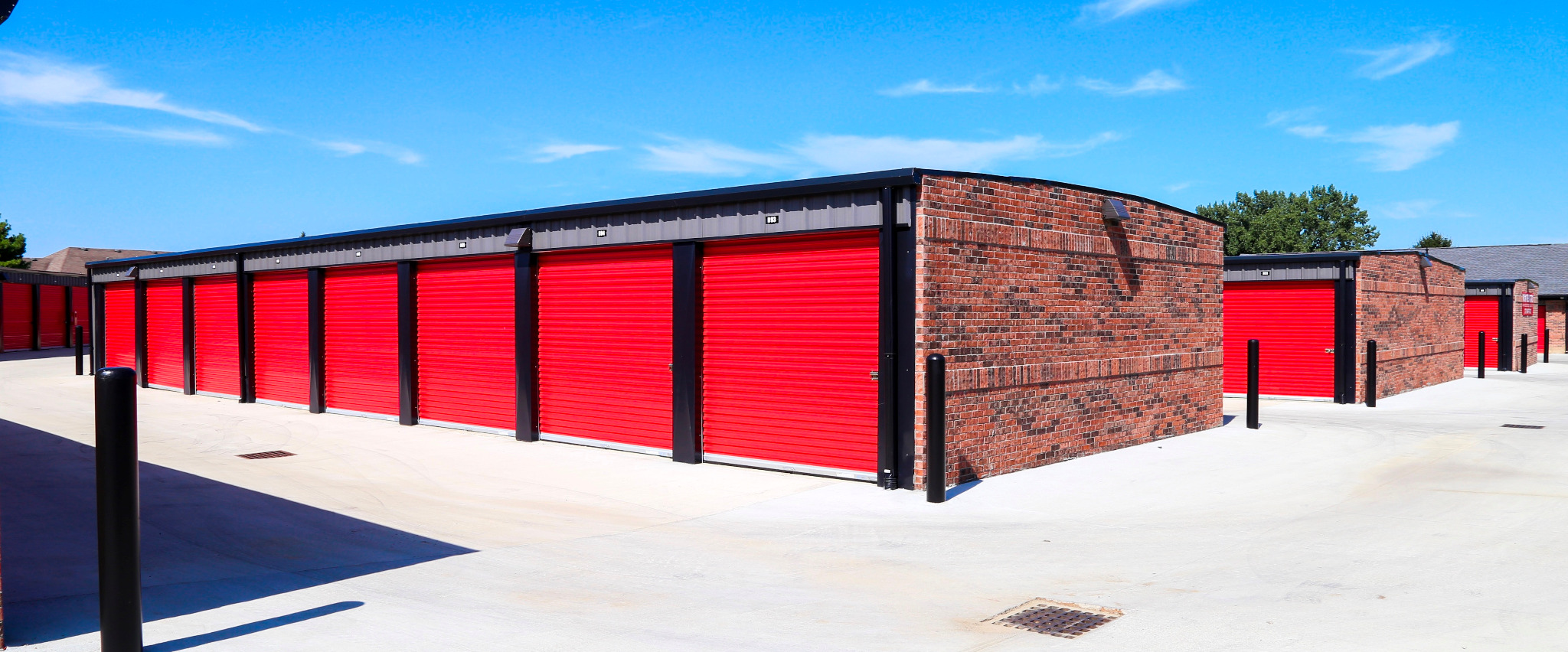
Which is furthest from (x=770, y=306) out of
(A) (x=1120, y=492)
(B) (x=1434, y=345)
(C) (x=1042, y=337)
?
(B) (x=1434, y=345)

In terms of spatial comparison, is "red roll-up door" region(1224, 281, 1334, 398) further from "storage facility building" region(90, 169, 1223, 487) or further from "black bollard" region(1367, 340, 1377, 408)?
"storage facility building" region(90, 169, 1223, 487)

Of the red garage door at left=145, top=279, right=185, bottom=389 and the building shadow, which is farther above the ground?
the red garage door at left=145, top=279, right=185, bottom=389

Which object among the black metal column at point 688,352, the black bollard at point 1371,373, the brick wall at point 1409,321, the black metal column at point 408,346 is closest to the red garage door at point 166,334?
the black metal column at point 408,346

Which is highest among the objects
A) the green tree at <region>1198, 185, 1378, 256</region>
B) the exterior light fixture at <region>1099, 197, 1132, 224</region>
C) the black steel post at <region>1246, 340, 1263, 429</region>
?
the green tree at <region>1198, 185, 1378, 256</region>

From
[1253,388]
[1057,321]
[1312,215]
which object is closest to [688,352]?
[1057,321]

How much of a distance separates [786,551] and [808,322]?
161 inches

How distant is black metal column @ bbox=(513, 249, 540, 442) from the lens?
14.7 meters

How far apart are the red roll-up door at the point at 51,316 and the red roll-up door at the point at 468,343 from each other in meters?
36.3

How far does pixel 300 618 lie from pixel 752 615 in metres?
2.70

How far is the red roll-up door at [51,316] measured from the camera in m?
42.9

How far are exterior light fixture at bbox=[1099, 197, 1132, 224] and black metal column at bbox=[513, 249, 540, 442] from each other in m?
8.13

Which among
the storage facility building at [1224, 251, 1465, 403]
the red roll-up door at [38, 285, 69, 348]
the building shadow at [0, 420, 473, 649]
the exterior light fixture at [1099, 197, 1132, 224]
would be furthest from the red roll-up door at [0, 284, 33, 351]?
the storage facility building at [1224, 251, 1465, 403]

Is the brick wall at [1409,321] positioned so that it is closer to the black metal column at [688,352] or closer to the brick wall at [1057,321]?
the brick wall at [1057,321]

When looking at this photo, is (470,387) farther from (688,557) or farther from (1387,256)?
(1387,256)
